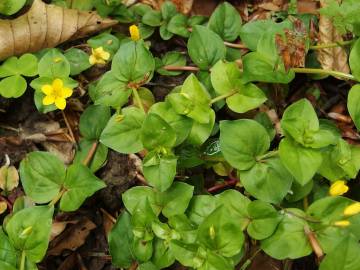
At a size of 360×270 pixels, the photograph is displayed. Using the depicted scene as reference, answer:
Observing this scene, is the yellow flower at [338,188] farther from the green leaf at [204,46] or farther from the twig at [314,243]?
the green leaf at [204,46]

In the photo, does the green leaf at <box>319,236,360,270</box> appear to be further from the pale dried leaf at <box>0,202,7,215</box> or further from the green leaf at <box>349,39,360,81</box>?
the pale dried leaf at <box>0,202,7,215</box>

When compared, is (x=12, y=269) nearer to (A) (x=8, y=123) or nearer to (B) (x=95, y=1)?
(A) (x=8, y=123)

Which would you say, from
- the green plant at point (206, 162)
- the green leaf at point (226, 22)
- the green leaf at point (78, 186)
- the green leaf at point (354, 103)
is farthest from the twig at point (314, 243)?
the green leaf at point (226, 22)

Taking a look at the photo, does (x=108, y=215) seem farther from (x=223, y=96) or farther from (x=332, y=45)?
(x=332, y=45)

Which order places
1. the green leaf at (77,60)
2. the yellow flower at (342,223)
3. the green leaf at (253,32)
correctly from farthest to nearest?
the green leaf at (77,60), the green leaf at (253,32), the yellow flower at (342,223)

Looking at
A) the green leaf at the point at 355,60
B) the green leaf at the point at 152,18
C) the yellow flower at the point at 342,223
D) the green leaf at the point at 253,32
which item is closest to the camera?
the yellow flower at the point at 342,223

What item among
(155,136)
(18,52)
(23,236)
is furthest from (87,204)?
(18,52)
